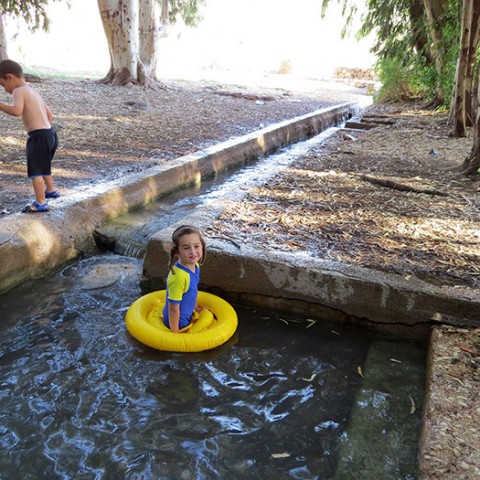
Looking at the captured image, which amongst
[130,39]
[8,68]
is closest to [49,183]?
[8,68]

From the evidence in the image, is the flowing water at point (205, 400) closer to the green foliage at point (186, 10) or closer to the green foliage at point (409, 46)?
the green foliage at point (409, 46)

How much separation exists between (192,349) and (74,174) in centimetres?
360

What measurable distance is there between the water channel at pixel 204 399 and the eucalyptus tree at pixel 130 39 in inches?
484

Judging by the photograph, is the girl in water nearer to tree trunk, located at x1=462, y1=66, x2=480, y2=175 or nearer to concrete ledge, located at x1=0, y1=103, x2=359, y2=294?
concrete ledge, located at x1=0, y1=103, x2=359, y2=294

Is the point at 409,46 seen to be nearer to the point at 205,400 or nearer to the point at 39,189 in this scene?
the point at 39,189

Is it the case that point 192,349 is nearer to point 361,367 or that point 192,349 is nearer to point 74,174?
point 361,367

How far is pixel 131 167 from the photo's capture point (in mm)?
6258

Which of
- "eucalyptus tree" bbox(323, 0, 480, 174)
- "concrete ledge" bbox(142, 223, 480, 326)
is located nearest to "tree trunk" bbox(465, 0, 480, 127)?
"eucalyptus tree" bbox(323, 0, 480, 174)

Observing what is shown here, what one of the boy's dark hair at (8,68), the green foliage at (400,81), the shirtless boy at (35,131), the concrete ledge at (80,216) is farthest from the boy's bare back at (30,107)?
the green foliage at (400,81)

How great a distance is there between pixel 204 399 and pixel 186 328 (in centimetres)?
65

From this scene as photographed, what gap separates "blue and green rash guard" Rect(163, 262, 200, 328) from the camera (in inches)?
117

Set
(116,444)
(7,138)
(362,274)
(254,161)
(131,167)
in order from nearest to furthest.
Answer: (116,444) → (362,274) → (131,167) → (7,138) → (254,161)

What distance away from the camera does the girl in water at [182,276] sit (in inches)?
115

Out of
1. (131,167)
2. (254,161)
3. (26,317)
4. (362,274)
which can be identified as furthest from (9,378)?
(254,161)
